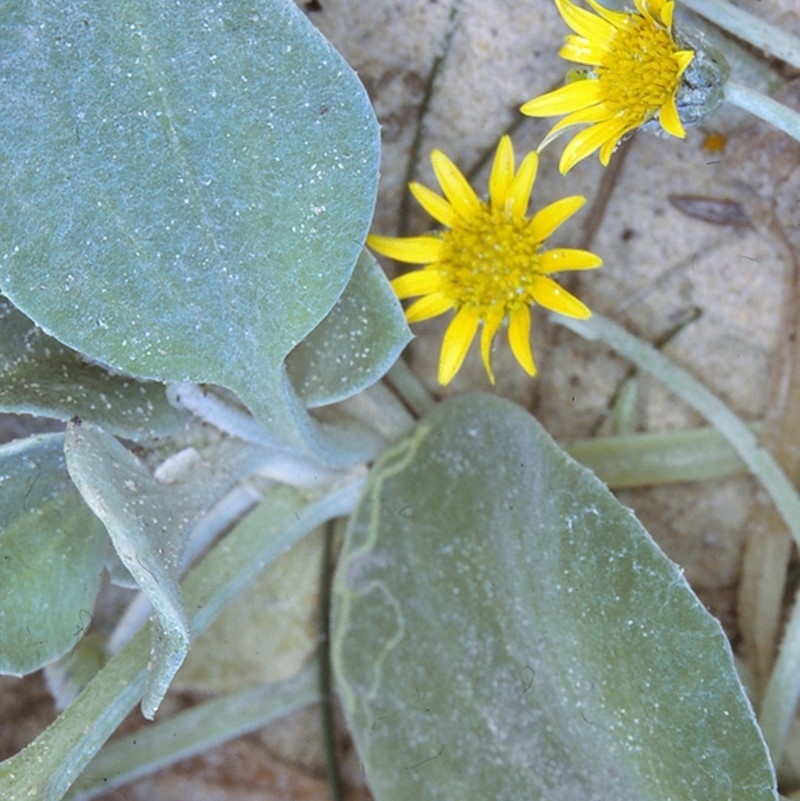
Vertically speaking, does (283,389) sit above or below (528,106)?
below

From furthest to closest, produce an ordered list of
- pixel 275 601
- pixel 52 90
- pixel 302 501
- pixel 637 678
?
pixel 275 601, pixel 302 501, pixel 637 678, pixel 52 90

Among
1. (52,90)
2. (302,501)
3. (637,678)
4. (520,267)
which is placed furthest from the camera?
(302,501)

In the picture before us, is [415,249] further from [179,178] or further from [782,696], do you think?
[782,696]

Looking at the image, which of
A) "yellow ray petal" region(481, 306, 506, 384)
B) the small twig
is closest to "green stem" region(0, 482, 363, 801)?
"yellow ray petal" region(481, 306, 506, 384)

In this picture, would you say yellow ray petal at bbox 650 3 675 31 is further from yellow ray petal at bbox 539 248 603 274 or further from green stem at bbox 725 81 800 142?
yellow ray petal at bbox 539 248 603 274

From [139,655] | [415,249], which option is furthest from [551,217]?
[139,655]

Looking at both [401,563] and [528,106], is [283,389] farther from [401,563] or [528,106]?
[528,106]

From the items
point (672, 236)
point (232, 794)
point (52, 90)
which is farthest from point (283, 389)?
point (232, 794)
